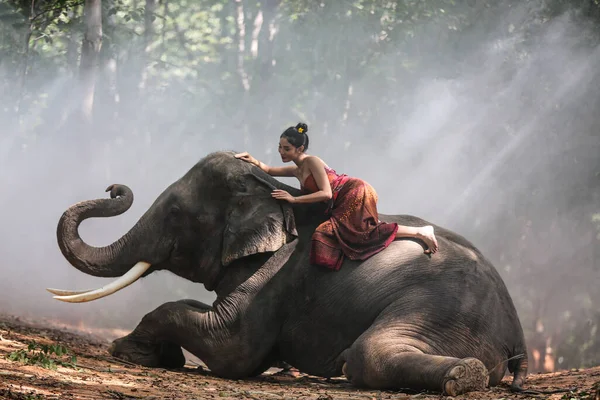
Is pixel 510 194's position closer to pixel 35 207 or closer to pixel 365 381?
pixel 35 207

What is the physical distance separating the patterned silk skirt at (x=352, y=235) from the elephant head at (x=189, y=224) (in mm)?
385

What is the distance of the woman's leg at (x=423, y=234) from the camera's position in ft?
23.0

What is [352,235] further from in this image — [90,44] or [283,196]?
[90,44]

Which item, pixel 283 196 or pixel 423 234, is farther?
pixel 283 196

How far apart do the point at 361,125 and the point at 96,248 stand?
25.8 m

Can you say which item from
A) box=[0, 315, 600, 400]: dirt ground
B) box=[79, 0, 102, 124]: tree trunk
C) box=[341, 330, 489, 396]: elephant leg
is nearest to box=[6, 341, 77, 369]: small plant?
box=[0, 315, 600, 400]: dirt ground

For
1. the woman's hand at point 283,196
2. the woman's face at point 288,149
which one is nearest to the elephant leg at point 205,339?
the woman's hand at point 283,196

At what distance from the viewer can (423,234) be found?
23.1 ft

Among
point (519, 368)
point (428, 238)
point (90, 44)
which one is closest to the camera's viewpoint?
point (519, 368)

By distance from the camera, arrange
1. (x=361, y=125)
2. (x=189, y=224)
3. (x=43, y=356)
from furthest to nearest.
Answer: (x=361, y=125)
(x=189, y=224)
(x=43, y=356)

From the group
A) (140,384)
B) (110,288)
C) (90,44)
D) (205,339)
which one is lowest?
(140,384)

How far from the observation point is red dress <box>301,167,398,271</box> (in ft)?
23.2

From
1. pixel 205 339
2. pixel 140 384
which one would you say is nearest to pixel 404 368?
pixel 140 384

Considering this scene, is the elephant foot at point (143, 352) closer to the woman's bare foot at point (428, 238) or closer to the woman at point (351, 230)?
the woman at point (351, 230)
